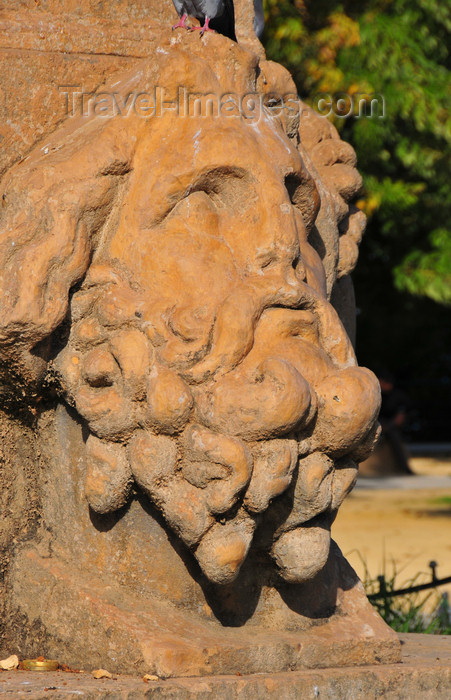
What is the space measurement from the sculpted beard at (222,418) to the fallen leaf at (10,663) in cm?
46

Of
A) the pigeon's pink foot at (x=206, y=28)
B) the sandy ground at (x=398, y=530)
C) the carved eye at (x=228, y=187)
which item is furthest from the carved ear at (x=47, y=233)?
the sandy ground at (x=398, y=530)

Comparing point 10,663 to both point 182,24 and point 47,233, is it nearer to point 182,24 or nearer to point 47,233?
point 47,233

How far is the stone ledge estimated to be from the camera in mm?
2480

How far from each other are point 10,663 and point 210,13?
74.9 inches

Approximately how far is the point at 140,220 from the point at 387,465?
11.7 metres

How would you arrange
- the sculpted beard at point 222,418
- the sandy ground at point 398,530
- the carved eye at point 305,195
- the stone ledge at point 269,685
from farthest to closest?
the sandy ground at point 398,530
the carved eye at point 305,195
the sculpted beard at point 222,418
the stone ledge at point 269,685

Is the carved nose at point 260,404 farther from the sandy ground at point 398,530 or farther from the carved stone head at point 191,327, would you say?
the sandy ground at point 398,530

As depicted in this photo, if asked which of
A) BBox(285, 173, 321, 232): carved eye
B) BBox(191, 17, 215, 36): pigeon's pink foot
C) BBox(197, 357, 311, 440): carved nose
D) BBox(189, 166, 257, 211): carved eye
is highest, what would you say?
BBox(191, 17, 215, 36): pigeon's pink foot

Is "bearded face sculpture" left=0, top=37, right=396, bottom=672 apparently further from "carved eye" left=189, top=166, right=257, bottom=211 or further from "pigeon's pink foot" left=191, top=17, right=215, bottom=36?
"pigeon's pink foot" left=191, top=17, right=215, bottom=36

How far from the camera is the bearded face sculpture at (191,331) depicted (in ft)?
8.55

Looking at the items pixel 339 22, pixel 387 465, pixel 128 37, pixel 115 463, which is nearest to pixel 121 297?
pixel 115 463

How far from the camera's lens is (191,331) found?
2643 mm

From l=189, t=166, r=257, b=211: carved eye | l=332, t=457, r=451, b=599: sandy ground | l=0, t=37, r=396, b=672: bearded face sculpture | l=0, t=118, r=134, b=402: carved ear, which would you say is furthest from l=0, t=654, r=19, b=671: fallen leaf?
l=332, t=457, r=451, b=599: sandy ground

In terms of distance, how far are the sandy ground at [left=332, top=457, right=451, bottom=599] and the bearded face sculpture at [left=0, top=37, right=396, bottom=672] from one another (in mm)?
3533
